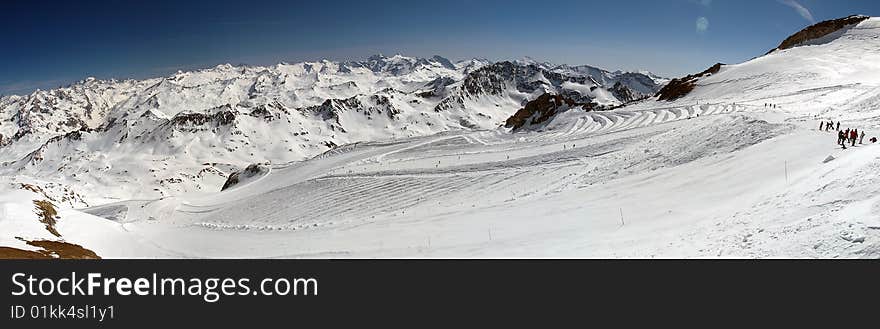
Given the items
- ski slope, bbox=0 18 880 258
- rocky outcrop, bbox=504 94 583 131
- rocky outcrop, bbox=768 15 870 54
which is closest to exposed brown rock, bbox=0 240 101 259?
ski slope, bbox=0 18 880 258

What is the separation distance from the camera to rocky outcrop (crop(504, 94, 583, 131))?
62875 mm

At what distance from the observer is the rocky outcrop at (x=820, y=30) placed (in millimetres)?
75062

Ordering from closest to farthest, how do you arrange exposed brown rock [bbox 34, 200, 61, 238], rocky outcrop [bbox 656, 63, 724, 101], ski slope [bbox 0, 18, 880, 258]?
ski slope [bbox 0, 18, 880, 258] → exposed brown rock [bbox 34, 200, 61, 238] → rocky outcrop [bbox 656, 63, 724, 101]

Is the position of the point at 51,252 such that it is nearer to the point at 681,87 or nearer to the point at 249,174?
the point at 249,174

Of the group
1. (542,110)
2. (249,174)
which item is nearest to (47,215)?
(249,174)

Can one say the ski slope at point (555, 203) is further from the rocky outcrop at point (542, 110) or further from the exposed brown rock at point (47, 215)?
the rocky outcrop at point (542, 110)

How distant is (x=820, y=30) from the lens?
3086 inches
